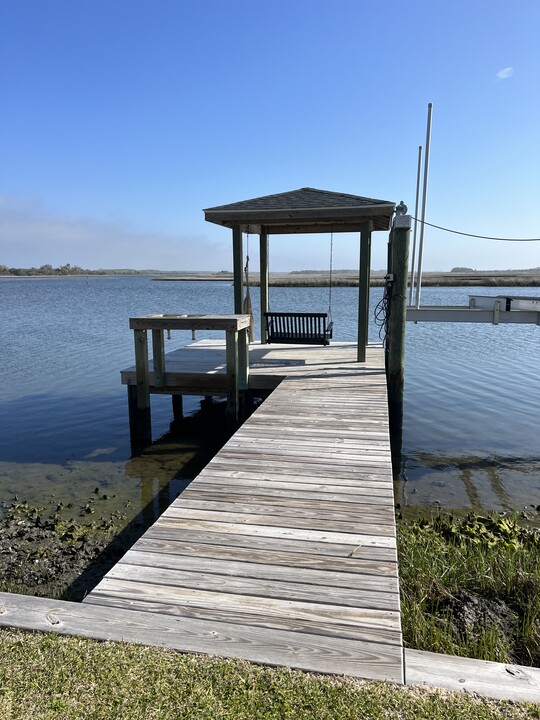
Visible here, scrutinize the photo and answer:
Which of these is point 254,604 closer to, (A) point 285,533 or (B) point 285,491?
(A) point 285,533

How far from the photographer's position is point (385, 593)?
8.68ft

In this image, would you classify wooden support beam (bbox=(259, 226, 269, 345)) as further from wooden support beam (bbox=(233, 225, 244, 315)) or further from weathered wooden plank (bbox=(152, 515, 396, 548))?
weathered wooden plank (bbox=(152, 515, 396, 548))

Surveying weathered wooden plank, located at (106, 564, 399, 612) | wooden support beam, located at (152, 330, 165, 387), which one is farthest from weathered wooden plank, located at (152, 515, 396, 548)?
wooden support beam, located at (152, 330, 165, 387)

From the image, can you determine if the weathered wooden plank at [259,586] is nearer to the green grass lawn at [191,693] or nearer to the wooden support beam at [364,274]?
the green grass lawn at [191,693]

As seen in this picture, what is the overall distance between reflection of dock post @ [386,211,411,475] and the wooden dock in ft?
8.24

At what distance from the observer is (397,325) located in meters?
7.64

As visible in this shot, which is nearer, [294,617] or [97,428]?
[294,617]

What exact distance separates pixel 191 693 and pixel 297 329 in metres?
7.36

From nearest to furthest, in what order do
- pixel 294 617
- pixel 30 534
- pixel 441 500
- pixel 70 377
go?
pixel 294 617, pixel 30 534, pixel 441 500, pixel 70 377

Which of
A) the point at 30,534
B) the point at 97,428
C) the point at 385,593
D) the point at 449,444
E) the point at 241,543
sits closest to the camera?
the point at 385,593

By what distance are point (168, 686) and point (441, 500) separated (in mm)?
4983

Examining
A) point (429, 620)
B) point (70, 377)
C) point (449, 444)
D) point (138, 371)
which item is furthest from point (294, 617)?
point (70, 377)

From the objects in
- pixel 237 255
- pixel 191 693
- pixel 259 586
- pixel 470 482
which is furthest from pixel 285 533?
pixel 237 255

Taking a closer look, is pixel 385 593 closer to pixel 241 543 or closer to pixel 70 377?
pixel 241 543
